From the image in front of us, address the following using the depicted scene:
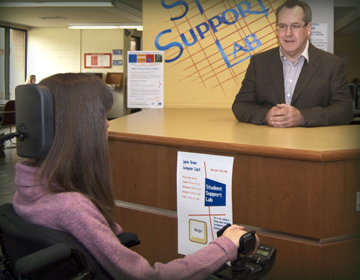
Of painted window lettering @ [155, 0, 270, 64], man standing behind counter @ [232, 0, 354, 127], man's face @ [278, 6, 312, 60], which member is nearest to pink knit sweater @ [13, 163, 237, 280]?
man standing behind counter @ [232, 0, 354, 127]

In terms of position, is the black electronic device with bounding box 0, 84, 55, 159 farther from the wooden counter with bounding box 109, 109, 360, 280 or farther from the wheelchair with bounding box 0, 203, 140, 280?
the wooden counter with bounding box 109, 109, 360, 280

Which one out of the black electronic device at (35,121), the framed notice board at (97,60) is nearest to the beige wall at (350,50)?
the framed notice board at (97,60)

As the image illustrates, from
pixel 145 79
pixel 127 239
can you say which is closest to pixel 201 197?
pixel 127 239

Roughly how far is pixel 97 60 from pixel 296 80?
→ 10302 mm

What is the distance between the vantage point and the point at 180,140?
1491 mm

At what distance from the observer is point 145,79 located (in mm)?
2668

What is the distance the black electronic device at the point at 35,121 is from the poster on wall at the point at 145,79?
1.72m

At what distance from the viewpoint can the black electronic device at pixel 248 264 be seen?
3.33ft

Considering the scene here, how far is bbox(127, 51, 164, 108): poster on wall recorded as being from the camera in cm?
262

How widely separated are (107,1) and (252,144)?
7259 mm

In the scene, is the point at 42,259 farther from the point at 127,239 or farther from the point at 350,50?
the point at 350,50

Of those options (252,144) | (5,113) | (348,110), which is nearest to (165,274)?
(252,144)

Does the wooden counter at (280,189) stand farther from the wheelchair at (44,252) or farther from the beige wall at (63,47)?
the beige wall at (63,47)

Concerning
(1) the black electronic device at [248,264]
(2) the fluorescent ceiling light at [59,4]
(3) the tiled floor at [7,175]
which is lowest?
(3) the tiled floor at [7,175]
